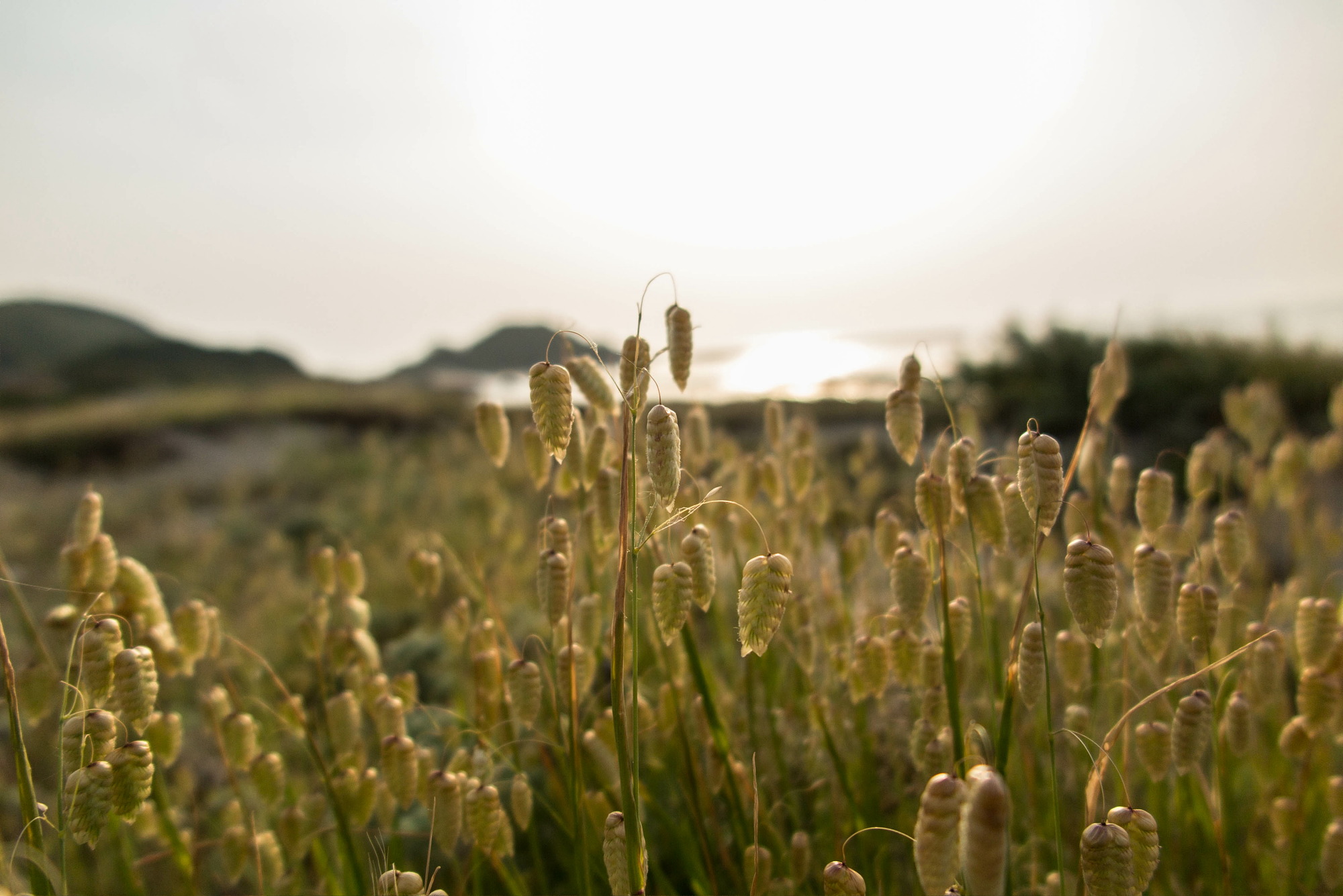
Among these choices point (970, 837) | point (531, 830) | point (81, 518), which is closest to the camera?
point (970, 837)

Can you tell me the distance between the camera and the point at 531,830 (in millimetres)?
1654

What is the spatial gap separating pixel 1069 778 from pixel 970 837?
2.16 meters

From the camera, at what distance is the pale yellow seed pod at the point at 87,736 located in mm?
1021

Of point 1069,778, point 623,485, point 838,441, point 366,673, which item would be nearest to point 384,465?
point 838,441

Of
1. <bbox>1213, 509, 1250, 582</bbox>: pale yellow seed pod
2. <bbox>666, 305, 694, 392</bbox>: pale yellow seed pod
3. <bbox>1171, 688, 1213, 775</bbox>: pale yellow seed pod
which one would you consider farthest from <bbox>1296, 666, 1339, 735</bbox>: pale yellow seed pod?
<bbox>666, 305, 694, 392</bbox>: pale yellow seed pod

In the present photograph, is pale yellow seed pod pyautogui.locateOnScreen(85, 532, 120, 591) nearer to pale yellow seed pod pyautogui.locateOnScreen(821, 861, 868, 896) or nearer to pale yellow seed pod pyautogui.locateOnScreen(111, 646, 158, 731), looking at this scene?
pale yellow seed pod pyautogui.locateOnScreen(111, 646, 158, 731)

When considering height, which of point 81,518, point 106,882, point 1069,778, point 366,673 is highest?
point 81,518

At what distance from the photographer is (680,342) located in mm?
1236

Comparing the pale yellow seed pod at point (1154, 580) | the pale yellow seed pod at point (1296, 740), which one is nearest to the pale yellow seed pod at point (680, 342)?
the pale yellow seed pod at point (1154, 580)

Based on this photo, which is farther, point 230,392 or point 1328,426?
point 230,392

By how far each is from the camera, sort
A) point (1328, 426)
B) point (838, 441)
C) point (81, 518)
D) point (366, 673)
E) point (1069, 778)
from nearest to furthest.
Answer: point (81, 518) < point (366, 673) < point (1069, 778) < point (1328, 426) < point (838, 441)

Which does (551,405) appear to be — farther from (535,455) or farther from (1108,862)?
(1108,862)

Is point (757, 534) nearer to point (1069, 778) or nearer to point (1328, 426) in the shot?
point (1069, 778)

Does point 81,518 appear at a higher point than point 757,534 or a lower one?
higher
